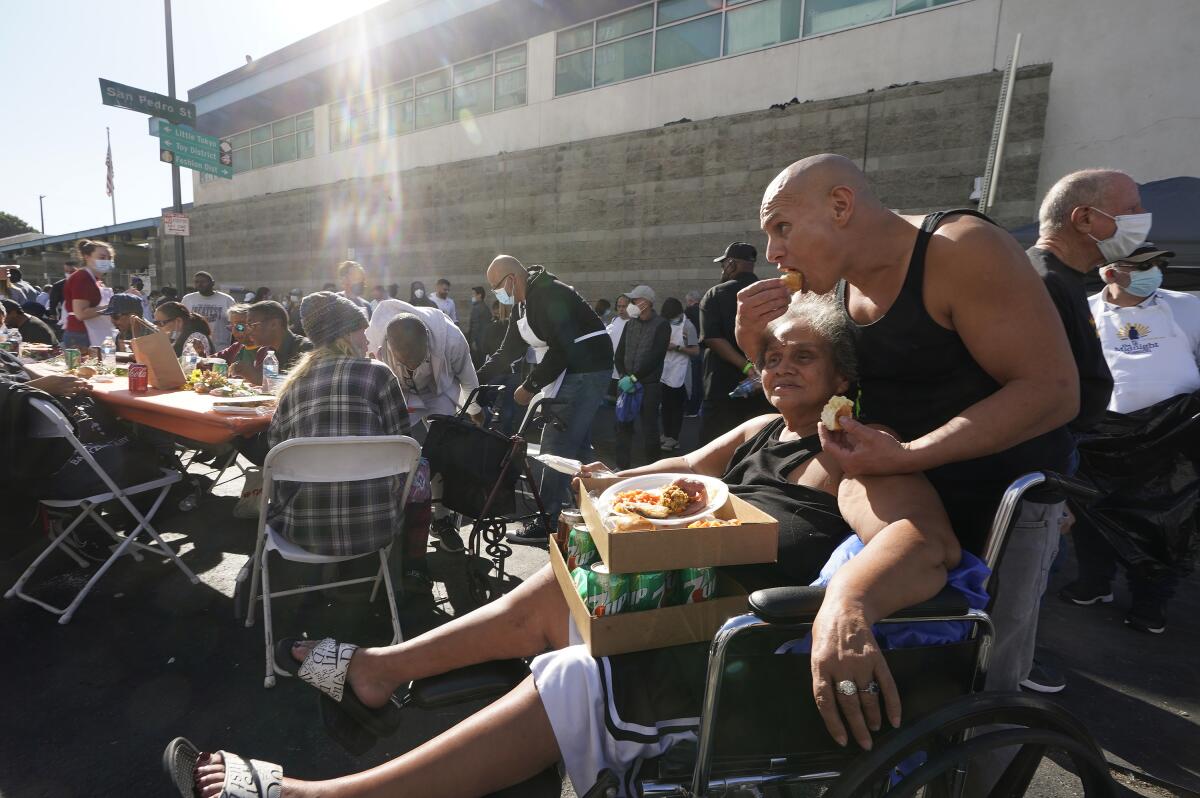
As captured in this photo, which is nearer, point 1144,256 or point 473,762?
point 473,762

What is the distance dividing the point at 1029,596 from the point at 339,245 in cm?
2190

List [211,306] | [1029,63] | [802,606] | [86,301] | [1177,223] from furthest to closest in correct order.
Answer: [1029,63] → [211,306] → [86,301] → [1177,223] → [802,606]

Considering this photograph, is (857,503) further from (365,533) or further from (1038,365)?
(365,533)

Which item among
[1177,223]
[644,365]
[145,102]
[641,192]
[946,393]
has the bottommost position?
[644,365]

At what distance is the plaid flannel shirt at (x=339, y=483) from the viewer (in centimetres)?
279

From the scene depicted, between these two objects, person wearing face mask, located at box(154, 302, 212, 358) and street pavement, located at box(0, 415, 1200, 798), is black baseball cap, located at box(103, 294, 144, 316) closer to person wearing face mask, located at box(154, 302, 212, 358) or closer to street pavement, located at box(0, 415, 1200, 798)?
person wearing face mask, located at box(154, 302, 212, 358)

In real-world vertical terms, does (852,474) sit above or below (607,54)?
below

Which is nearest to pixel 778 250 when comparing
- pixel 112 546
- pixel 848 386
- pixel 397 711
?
pixel 848 386

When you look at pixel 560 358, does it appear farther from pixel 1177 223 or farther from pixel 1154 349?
pixel 1177 223

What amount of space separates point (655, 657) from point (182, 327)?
7.12m

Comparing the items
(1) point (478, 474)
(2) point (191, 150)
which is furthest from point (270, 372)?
(2) point (191, 150)

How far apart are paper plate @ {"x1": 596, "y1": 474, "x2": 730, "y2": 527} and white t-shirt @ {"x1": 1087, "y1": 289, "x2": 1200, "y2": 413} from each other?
294 cm

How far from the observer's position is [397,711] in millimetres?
1913

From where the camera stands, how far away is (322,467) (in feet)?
8.86
